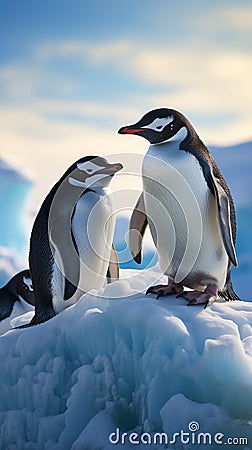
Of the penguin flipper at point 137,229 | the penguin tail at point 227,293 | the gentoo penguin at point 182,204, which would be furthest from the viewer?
the penguin flipper at point 137,229

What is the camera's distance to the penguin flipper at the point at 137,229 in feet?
8.91

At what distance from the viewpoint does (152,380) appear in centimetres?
208

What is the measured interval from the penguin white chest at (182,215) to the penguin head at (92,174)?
1.37 ft

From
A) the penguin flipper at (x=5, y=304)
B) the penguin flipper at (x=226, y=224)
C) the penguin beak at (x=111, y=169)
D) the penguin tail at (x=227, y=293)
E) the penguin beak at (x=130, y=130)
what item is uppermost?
the penguin beak at (x=130, y=130)

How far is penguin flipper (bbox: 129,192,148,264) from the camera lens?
272 cm

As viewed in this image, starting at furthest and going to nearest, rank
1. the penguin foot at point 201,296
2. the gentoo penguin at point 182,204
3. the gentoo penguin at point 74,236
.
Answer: the gentoo penguin at point 74,236 → the gentoo penguin at point 182,204 → the penguin foot at point 201,296

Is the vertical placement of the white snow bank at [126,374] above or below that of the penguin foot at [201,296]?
below

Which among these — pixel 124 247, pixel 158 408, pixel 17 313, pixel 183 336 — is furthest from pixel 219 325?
pixel 17 313

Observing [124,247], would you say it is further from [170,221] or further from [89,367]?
[89,367]

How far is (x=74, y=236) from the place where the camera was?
9.36 ft

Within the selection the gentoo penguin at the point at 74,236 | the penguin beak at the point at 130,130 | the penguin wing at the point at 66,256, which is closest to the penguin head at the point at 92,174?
the gentoo penguin at the point at 74,236

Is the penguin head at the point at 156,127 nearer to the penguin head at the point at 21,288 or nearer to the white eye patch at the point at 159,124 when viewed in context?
the white eye patch at the point at 159,124

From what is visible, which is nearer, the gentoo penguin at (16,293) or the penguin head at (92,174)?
the penguin head at (92,174)

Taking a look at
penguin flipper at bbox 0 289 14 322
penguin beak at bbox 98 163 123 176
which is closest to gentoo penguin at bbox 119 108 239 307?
penguin beak at bbox 98 163 123 176
